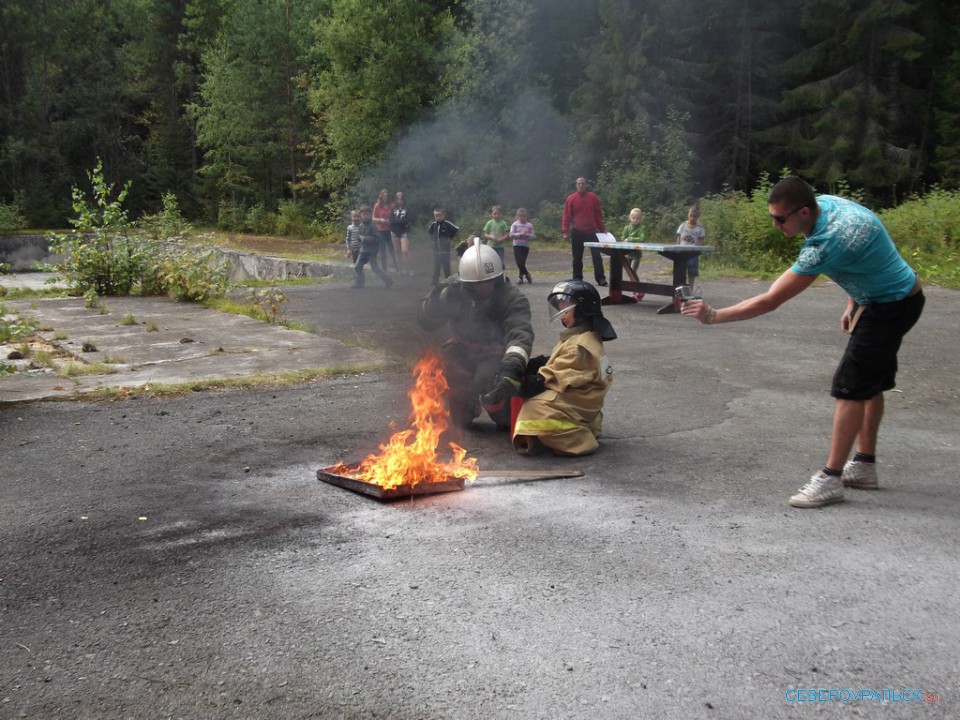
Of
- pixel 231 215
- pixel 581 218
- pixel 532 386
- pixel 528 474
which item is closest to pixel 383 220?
pixel 581 218

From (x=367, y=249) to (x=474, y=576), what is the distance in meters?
Result: 14.6

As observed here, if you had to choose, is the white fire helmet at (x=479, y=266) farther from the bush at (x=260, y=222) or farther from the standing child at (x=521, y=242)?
Answer: the bush at (x=260, y=222)

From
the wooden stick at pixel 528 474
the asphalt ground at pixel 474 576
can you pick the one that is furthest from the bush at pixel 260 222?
the wooden stick at pixel 528 474

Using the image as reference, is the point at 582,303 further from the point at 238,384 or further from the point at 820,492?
the point at 238,384

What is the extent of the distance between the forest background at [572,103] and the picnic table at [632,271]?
13.4 metres

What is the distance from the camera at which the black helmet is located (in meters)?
5.95

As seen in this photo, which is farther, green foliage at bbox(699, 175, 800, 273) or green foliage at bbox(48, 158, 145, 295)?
green foliage at bbox(699, 175, 800, 273)

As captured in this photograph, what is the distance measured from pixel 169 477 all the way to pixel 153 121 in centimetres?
4666

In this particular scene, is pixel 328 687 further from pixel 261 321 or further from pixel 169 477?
pixel 261 321

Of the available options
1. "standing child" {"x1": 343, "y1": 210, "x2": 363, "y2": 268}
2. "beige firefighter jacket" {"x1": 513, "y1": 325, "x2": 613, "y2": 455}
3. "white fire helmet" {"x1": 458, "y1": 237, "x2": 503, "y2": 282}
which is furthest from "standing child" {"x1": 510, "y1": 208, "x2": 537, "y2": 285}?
"beige firefighter jacket" {"x1": 513, "y1": 325, "x2": 613, "y2": 455}

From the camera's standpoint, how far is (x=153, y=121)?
156ft

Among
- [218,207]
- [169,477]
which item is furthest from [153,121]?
[169,477]

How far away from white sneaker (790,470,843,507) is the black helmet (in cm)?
167

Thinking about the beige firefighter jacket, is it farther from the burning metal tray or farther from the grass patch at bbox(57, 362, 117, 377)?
the grass patch at bbox(57, 362, 117, 377)
